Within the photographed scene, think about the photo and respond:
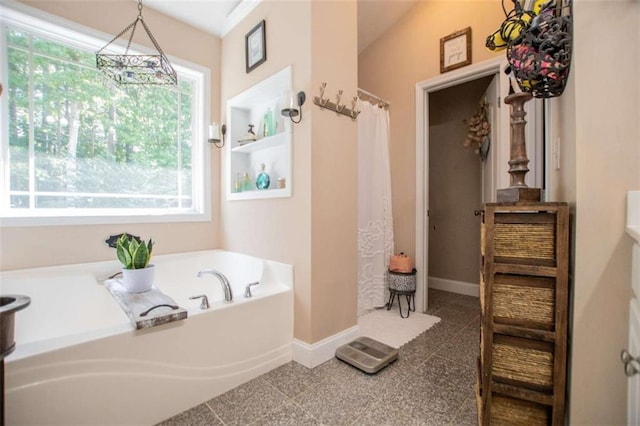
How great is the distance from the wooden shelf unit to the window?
2.55 meters

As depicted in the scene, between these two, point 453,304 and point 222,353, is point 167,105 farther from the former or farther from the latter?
point 453,304

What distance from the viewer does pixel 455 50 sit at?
103 inches

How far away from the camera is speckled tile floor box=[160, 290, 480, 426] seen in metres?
1.36

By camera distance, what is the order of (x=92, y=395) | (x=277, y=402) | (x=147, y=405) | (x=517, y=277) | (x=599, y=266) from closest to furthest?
(x=599, y=266)
(x=517, y=277)
(x=92, y=395)
(x=147, y=405)
(x=277, y=402)

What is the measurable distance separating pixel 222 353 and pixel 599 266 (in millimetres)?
1736

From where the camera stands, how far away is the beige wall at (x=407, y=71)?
2.72 metres

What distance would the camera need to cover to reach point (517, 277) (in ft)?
3.53

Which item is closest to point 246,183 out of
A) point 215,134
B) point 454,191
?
point 215,134

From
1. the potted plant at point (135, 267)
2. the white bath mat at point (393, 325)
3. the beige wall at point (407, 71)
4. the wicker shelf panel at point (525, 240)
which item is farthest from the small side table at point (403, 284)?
the potted plant at point (135, 267)

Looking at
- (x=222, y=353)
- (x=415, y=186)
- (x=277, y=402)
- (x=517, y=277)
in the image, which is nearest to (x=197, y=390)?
(x=222, y=353)

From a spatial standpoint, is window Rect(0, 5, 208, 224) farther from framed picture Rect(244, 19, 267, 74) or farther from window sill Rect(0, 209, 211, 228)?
framed picture Rect(244, 19, 267, 74)

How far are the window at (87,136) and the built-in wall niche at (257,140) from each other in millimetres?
360

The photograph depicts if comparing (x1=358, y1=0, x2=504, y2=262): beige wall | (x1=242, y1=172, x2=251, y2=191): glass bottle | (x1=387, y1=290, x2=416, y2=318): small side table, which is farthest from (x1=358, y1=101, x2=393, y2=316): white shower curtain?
(x1=242, y1=172, x2=251, y2=191): glass bottle

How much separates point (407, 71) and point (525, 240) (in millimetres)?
2465
